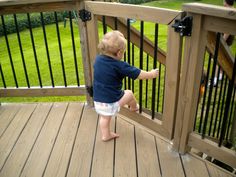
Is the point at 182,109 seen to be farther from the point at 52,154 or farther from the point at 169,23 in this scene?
the point at 52,154

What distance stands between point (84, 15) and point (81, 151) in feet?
4.27

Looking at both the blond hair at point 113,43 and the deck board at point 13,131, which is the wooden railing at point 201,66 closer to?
the blond hair at point 113,43

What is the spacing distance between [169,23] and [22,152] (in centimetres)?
174

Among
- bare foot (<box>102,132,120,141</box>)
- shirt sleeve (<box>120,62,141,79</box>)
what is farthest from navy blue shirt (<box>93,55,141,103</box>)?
bare foot (<box>102,132,120,141</box>)

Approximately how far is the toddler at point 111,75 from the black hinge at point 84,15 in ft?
1.49

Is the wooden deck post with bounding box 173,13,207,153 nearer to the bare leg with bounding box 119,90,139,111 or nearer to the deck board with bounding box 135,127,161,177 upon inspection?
the deck board with bounding box 135,127,161,177

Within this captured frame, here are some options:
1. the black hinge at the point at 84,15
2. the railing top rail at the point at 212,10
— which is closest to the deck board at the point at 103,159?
the black hinge at the point at 84,15

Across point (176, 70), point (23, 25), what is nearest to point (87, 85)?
point (176, 70)

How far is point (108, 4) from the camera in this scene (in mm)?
2338

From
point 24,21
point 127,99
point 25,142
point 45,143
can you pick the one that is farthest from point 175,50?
point 24,21

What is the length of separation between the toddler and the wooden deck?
225mm

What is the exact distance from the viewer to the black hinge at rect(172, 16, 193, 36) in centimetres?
186

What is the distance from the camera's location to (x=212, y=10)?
1.69 meters

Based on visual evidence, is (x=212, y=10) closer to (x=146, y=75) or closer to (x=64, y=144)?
(x=146, y=75)
